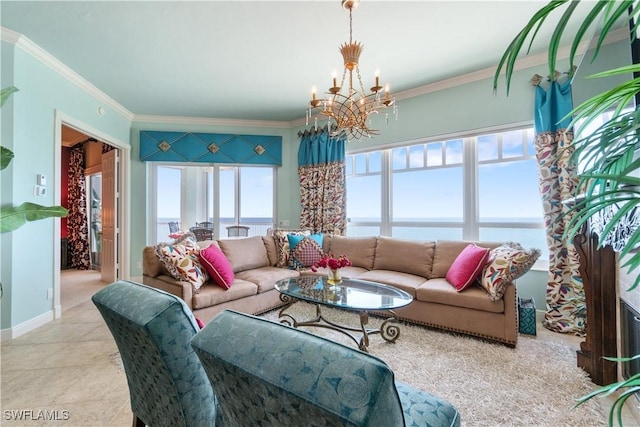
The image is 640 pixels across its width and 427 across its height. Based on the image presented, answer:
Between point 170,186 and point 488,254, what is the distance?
5.18 metres

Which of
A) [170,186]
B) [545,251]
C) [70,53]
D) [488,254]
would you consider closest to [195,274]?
[70,53]

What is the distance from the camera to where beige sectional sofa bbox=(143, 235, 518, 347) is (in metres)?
2.59

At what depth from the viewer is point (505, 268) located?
255 cm

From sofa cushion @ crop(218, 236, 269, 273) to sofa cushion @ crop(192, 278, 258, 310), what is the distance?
41cm

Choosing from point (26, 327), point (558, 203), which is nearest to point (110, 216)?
point (26, 327)

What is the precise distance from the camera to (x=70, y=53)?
2953 millimetres

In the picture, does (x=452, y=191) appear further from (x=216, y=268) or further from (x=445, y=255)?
(x=216, y=268)

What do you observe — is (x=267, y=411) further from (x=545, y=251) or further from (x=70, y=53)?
(x=70, y=53)

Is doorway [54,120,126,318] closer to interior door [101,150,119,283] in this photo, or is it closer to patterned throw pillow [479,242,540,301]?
interior door [101,150,119,283]

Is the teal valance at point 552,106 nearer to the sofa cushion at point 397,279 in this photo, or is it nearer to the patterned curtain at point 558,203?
the patterned curtain at point 558,203

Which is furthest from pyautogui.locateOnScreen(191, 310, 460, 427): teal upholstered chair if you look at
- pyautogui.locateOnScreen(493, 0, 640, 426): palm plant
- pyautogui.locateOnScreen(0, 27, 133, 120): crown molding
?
pyautogui.locateOnScreen(0, 27, 133, 120): crown molding

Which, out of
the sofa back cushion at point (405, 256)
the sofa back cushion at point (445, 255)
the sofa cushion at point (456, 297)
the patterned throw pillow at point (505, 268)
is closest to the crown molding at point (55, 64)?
the sofa back cushion at point (405, 256)

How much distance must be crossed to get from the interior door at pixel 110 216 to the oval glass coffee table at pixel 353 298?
130 inches

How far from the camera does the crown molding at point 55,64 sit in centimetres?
264
